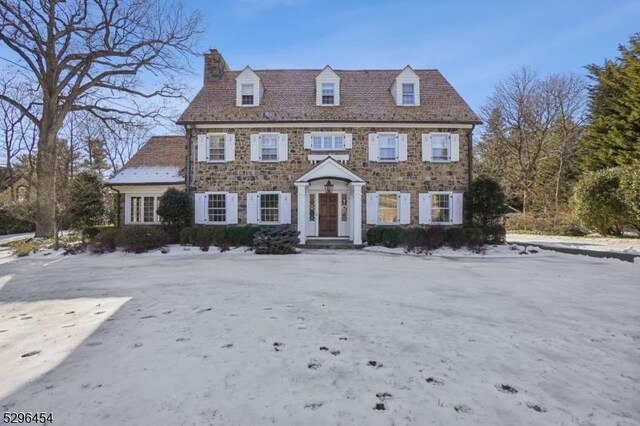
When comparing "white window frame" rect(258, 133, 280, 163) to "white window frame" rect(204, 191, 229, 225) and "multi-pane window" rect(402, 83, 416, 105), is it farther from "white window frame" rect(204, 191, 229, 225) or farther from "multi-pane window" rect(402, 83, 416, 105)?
"multi-pane window" rect(402, 83, 416, 105)

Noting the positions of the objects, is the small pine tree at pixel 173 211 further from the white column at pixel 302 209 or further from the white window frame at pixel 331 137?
the white window frame at pixel 331 137

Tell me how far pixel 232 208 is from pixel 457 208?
31.9ft

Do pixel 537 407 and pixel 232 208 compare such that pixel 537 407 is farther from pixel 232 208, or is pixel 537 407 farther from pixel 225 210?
pixel 225 210

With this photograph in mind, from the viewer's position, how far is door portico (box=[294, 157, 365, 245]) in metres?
15.1

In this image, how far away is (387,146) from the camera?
16125 millimetres

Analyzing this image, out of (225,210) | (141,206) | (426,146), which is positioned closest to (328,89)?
(426,146)

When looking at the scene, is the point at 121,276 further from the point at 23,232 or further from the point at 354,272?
the point at 23,232

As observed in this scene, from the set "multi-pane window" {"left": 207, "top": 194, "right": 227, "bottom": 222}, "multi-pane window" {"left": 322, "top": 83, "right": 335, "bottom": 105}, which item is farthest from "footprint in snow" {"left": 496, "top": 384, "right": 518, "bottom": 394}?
"multi-pane window" {"left": 322, "top": 83, "right": 335, "bottom": 105}

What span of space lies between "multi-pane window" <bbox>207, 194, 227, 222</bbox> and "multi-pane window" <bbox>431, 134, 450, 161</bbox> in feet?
30.8

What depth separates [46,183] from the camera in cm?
1425

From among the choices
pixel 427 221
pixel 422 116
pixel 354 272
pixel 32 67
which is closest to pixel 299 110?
pixel 422 116

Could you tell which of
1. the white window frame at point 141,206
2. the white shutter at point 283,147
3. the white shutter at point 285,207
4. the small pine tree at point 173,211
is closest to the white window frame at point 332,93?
the white shutter at point 283,147

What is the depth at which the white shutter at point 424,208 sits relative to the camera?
15.9 metres

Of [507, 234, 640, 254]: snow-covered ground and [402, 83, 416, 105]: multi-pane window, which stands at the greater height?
[402, 83, 416, 105]: multi-pane window
